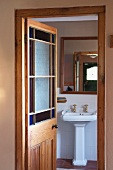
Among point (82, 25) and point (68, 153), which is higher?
point (82, 25)

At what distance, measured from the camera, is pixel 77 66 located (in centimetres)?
503

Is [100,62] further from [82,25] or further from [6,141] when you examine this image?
[82,25]

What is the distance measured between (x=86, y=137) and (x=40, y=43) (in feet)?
7.07

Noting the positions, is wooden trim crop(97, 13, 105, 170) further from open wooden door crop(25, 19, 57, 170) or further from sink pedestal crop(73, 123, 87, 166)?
sink pedestal crop(73, 123, 87, 166)

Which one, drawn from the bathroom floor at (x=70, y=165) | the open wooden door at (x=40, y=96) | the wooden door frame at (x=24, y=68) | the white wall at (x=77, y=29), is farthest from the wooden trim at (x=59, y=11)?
the bathroom floor at (x=70, y=165)

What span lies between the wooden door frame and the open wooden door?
86 mm

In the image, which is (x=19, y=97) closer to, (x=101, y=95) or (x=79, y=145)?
(x=101, y=95)

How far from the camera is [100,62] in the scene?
9.66ft

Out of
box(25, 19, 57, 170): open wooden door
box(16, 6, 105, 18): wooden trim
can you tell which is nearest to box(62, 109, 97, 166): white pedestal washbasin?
box(25, 19, 57, 170): open wooden door

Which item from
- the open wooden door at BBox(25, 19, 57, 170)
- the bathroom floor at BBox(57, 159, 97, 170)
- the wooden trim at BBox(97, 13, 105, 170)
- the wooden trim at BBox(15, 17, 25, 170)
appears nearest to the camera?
the wooden trim at BBox(97, 13, 105, 170)

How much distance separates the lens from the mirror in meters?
4.98

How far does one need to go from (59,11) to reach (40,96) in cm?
110

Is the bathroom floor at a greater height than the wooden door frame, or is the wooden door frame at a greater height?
the wooden door frame

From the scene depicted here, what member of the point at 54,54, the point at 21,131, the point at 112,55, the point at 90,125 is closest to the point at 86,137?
the point at 90,125
